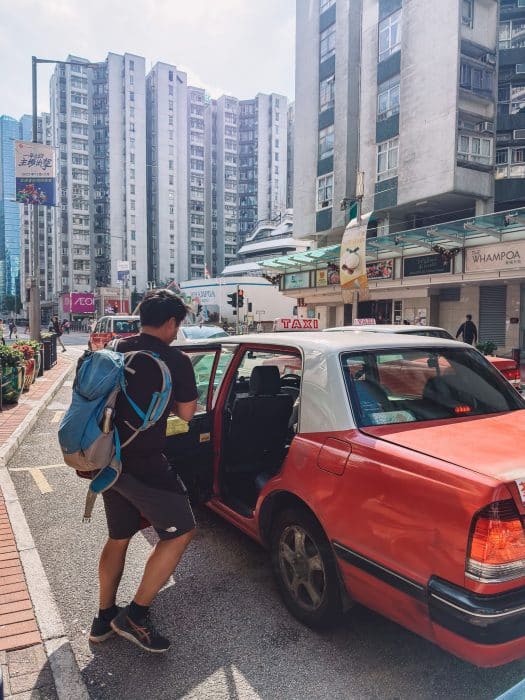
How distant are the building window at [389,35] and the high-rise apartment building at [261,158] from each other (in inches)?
2675

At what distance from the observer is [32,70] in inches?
591

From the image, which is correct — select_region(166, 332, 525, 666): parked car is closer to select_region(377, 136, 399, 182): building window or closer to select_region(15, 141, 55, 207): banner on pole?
select_region(15, 141, 55, 207): banner on pole

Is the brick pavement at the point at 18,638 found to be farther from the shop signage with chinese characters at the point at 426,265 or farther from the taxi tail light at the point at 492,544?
the shop signage with chinese characters at the point at 426,265

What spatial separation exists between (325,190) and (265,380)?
30.5m

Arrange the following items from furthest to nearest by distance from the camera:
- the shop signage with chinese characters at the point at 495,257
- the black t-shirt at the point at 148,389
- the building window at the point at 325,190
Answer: the building window at the point at 325,190 < the shop signage with chinese characters at the point at 495,257 < the black t-shirt at the point at 148,389

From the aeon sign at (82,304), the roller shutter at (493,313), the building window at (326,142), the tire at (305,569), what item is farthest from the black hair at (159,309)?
the aeon sign at (82,304)

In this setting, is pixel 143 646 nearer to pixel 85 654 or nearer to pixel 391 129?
pixel 85 654

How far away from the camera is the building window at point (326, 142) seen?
31.8 metres

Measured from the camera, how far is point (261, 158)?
97250 millimetres

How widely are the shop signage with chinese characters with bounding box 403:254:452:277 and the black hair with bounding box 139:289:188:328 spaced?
21867mm

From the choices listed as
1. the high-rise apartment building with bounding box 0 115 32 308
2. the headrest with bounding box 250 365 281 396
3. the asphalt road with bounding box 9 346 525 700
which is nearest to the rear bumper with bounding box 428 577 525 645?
the asphalt road with bounding box 9 346 525 700

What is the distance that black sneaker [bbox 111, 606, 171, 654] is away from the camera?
2553mm

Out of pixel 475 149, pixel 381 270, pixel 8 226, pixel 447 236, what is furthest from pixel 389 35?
pixel 8 226

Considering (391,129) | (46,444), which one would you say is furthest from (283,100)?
(46,444)
